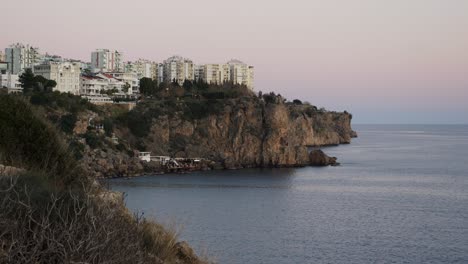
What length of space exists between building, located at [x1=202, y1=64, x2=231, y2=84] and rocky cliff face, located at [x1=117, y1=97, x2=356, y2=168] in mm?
51504

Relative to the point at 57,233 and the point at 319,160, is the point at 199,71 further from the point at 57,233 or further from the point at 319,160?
the point at 57,233

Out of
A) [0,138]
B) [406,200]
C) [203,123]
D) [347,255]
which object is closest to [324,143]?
[203,123]

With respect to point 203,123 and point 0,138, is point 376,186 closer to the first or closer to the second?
point 203,123

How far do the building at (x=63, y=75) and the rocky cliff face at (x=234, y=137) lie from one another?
51.6 feet

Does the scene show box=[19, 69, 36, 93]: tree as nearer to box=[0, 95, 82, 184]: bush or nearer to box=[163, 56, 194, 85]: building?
box=[163, 56, 194, 85]: building

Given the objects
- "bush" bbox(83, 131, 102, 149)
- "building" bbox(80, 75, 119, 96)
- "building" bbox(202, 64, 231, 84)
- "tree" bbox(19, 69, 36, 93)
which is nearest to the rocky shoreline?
"bush" bbox(83, 131, 102, 149)

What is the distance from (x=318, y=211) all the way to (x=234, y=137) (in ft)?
105

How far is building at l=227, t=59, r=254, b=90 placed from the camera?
127 m

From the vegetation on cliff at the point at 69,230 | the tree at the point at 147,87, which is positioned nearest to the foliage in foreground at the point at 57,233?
the vegetation on cliff at the point at 69,230

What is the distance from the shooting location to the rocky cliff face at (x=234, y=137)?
209 feet

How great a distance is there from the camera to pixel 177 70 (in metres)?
116

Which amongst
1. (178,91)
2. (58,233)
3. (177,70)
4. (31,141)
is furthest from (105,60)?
(58,233)

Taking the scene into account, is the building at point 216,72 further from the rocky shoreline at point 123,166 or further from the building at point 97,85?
the rocky shoreline at point 123,166

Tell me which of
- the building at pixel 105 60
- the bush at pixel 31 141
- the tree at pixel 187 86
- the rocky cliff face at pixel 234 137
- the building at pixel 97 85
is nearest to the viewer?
the bush at pixel 31 141
